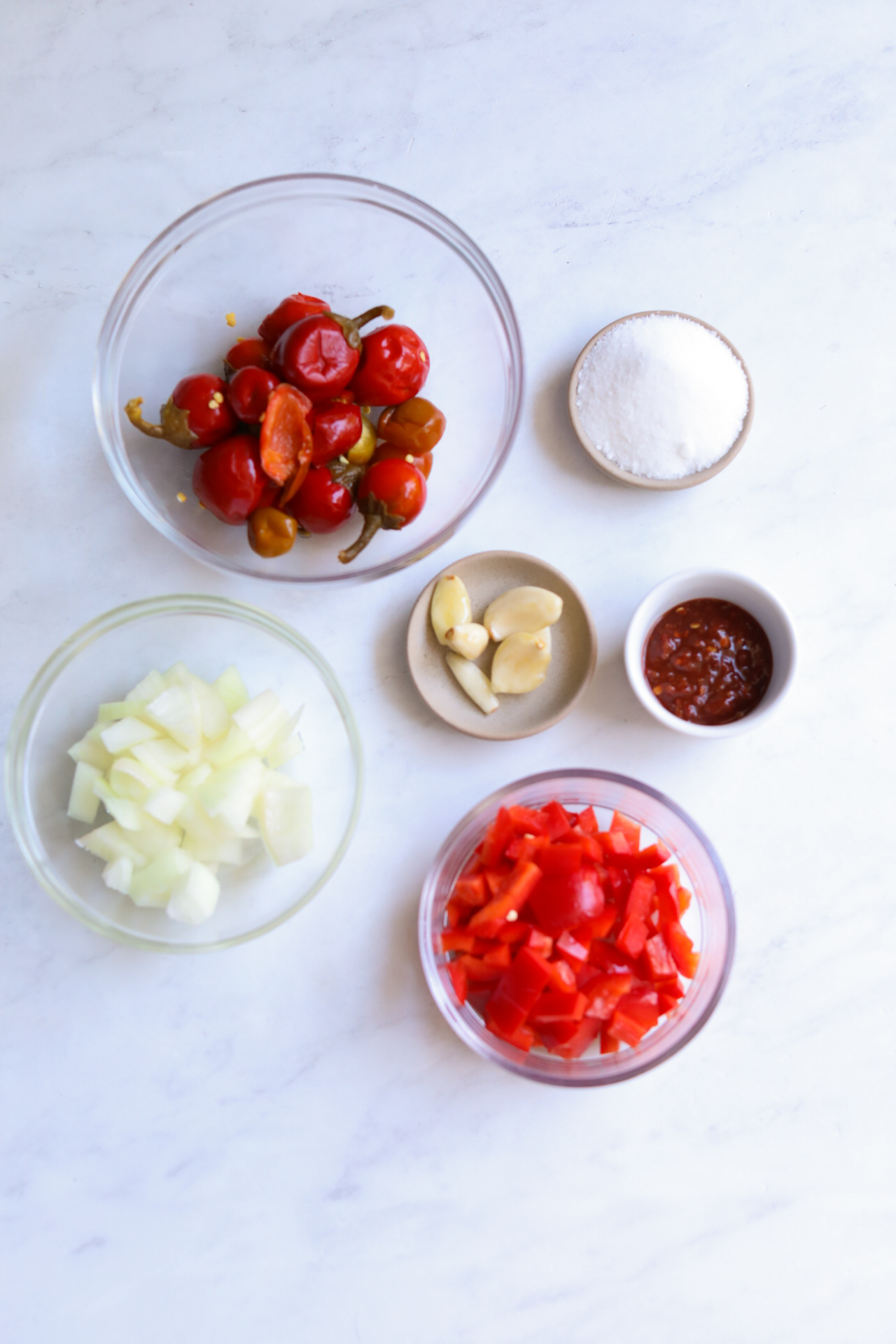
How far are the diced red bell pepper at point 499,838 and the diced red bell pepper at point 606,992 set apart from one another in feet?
0.72

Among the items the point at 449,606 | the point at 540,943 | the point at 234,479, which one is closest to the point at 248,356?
the point at 234,479

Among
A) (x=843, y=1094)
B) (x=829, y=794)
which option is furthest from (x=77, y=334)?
(x=843, y=1094)

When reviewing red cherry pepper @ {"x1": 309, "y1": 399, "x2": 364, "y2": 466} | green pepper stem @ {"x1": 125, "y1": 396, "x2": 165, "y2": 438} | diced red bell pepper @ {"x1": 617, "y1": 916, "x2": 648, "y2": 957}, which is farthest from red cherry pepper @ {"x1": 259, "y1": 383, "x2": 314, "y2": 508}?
diced red bell pepper @ {"x1": 617, "y1": 916, "x2": 648, "y2": 957}

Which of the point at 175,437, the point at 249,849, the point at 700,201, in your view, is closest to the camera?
the point at 175,437

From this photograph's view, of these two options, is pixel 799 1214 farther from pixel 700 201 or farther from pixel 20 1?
pixel 20 1

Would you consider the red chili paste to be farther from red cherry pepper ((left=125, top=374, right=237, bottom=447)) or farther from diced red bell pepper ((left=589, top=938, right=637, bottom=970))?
red cherry pepper ((left=125, top=374, right=237, bottom=447))

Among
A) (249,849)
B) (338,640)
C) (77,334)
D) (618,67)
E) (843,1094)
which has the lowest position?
(843,1094)

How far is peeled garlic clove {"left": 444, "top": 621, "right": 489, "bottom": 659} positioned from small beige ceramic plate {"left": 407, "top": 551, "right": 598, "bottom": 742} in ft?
0.11

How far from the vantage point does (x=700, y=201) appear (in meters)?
1.58

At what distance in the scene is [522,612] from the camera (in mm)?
1496

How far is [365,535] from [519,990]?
68cm

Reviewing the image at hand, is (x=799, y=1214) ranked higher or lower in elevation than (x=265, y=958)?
lower

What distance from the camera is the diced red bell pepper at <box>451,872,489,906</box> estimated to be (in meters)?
1.41

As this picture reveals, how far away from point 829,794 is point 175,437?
117 centimetres
